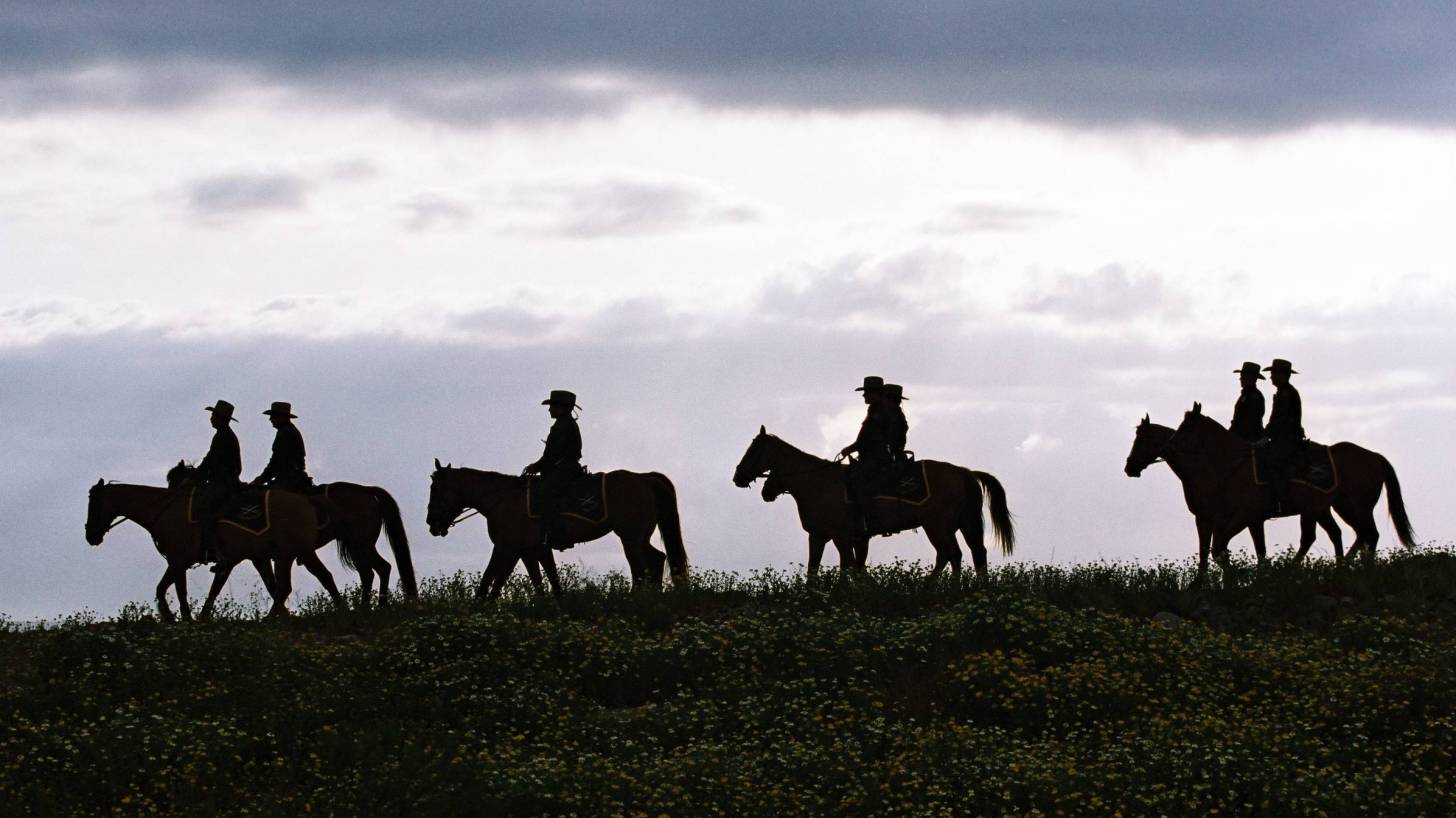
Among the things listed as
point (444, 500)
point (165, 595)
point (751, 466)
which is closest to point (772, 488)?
point (751, 466)

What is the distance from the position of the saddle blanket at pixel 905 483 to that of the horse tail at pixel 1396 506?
24.0 feet

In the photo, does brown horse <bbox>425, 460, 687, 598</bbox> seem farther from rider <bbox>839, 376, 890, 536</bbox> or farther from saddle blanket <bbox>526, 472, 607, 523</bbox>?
rider <bbox>839, 376, 890, 536</bbox>

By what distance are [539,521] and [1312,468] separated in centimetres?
1157

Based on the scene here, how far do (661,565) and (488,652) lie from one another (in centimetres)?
611

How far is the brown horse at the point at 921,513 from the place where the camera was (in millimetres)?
27984

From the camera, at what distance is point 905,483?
91.9 feet

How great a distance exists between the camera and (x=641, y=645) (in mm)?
22391

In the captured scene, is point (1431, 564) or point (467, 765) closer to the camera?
point (467, 765)

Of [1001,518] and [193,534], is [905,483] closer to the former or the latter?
[1001,518]

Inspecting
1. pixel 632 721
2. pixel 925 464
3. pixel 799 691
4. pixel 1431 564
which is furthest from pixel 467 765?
pixel 1431 564

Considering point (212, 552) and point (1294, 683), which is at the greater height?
point (212, 552)

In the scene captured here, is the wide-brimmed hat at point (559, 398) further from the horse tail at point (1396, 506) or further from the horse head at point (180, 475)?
the horse tail at point (1396, 506)

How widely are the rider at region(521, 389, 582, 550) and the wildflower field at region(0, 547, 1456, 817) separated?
226 centimetres

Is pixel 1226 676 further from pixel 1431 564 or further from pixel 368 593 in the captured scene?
pixel 368 593
